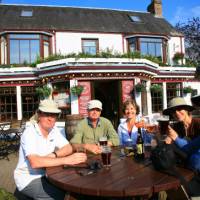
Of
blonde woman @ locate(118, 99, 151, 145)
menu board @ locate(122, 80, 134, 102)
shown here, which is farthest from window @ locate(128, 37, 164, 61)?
blonde woman @ locate(118, 99, 151, 145)

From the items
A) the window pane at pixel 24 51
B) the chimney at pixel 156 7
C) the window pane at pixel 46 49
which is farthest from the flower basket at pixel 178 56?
the window pane at pixel 24 51

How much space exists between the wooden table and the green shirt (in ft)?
4.40

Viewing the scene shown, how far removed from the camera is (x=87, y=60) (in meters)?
14.0

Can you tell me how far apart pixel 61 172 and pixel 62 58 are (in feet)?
38.6

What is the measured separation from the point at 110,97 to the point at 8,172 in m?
9.99

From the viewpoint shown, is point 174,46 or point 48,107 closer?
point 48,107

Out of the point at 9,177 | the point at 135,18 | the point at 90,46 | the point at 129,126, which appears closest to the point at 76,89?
the point at 90,46

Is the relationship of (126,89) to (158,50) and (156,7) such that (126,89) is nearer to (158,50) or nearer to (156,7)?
(158,50)

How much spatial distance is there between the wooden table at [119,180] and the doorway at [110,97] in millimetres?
12127

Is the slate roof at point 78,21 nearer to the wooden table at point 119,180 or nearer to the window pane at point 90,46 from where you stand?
the window pane at point 90,46

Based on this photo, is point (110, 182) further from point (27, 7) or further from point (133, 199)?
point (27, 7)

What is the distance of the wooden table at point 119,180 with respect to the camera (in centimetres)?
237

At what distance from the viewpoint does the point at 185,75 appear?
61.4 feet

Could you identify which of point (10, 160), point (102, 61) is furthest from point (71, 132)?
point (102, 61)
